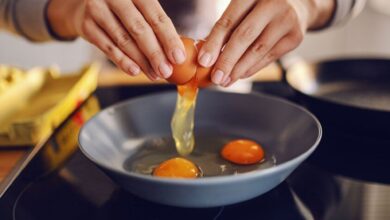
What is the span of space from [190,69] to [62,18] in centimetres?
48

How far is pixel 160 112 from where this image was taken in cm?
93

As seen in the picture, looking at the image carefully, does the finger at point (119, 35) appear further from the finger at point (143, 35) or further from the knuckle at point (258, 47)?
the knuckle at point (258, 47)

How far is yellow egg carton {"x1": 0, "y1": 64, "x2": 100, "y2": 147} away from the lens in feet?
2.98

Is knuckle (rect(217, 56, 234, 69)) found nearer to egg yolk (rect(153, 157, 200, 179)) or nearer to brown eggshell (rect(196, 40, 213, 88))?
brown eggshell (rect(196, 40, 213, 88))

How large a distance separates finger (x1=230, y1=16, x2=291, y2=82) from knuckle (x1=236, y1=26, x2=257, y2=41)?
0.09 feet

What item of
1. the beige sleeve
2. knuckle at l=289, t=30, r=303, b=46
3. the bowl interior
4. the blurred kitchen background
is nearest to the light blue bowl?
the bowl interior

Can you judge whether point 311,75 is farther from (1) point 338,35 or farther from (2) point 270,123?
(1) point 338,35

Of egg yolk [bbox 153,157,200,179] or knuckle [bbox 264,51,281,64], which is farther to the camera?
knuckle [bbox 264,51,281,64]

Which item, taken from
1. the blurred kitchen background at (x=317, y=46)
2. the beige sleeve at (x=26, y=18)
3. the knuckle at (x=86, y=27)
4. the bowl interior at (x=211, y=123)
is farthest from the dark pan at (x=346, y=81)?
the blurred kitchen background at (x=317, y=46)

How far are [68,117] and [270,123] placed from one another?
0.44 metres

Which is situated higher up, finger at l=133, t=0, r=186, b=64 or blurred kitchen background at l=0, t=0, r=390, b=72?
finger at l=133, t=0, r=186, b=64

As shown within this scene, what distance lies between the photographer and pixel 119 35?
779 millimetres

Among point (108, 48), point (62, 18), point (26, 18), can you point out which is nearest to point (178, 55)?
point (108, 48)

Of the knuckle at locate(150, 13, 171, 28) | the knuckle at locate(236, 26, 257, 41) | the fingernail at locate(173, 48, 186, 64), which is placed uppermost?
the knuckle at locate(150, 13, 171, 28)
